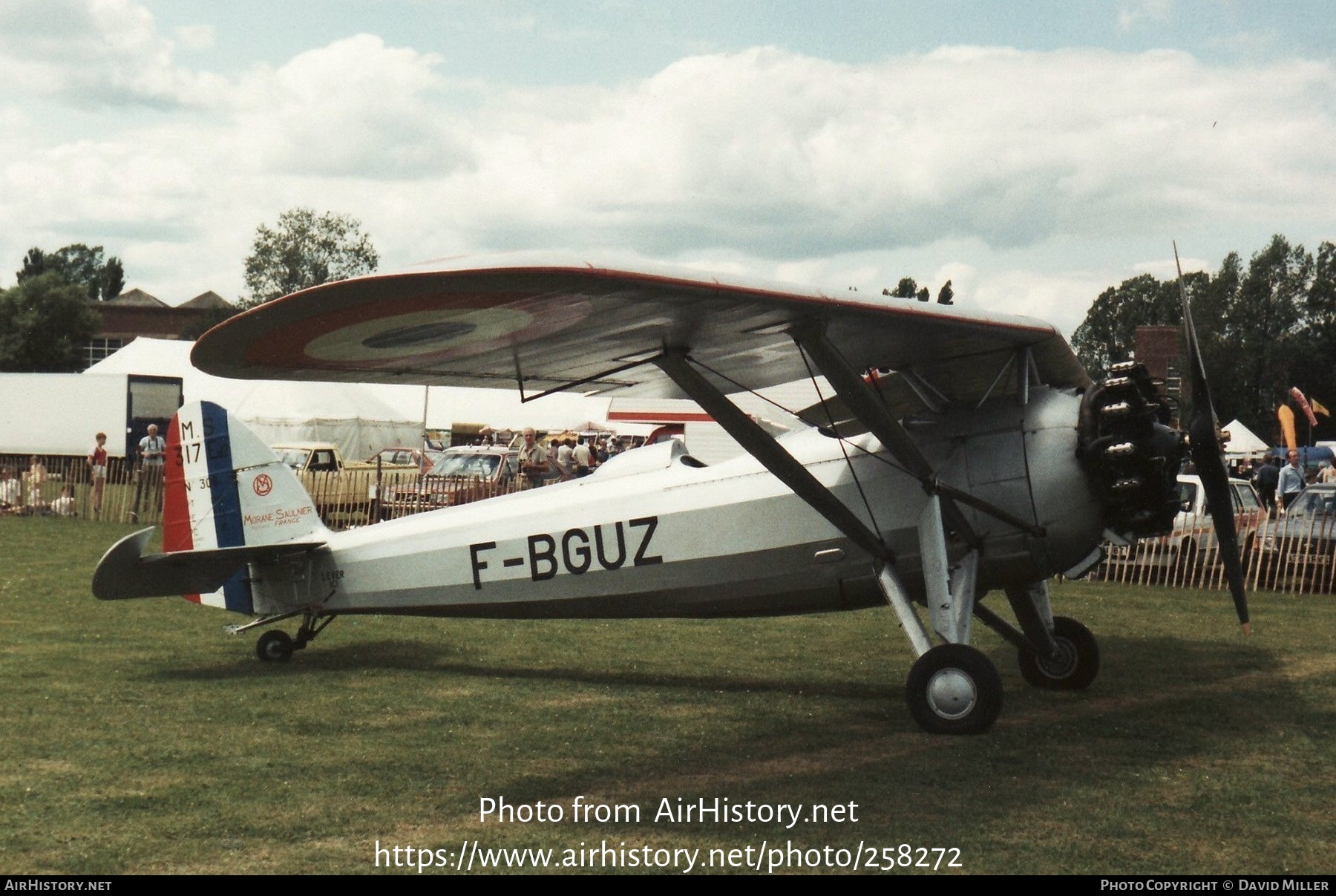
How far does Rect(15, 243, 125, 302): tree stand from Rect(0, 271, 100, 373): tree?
179 ft

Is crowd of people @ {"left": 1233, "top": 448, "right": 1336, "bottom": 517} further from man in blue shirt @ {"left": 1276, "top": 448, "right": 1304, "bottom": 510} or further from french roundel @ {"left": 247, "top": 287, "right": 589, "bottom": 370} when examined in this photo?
french roundel @ {"left": 247, "top": 287, "right": 589, "bottom": 370}

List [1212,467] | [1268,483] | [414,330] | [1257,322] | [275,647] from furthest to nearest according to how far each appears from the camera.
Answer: [1257,322] → [1268,483] → [275,647] → [1212,467] → [414,330]

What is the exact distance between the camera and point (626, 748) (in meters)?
6.91

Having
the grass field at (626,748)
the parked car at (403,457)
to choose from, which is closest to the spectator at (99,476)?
the parked car at (403,457)

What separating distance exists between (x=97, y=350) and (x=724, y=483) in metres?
109

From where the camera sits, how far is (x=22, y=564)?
53.2ft

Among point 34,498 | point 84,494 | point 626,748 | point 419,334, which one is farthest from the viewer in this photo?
point 34,498

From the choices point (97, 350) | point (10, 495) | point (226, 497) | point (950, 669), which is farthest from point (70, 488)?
point (97, 350)

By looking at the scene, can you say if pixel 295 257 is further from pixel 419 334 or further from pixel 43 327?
pixel 419 334

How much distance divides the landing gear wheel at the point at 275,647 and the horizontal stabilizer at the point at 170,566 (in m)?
0.56

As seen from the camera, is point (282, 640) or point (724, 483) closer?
point (724, 483)

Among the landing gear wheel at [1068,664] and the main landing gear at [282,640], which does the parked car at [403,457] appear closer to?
the main landing gear at [282,640]
